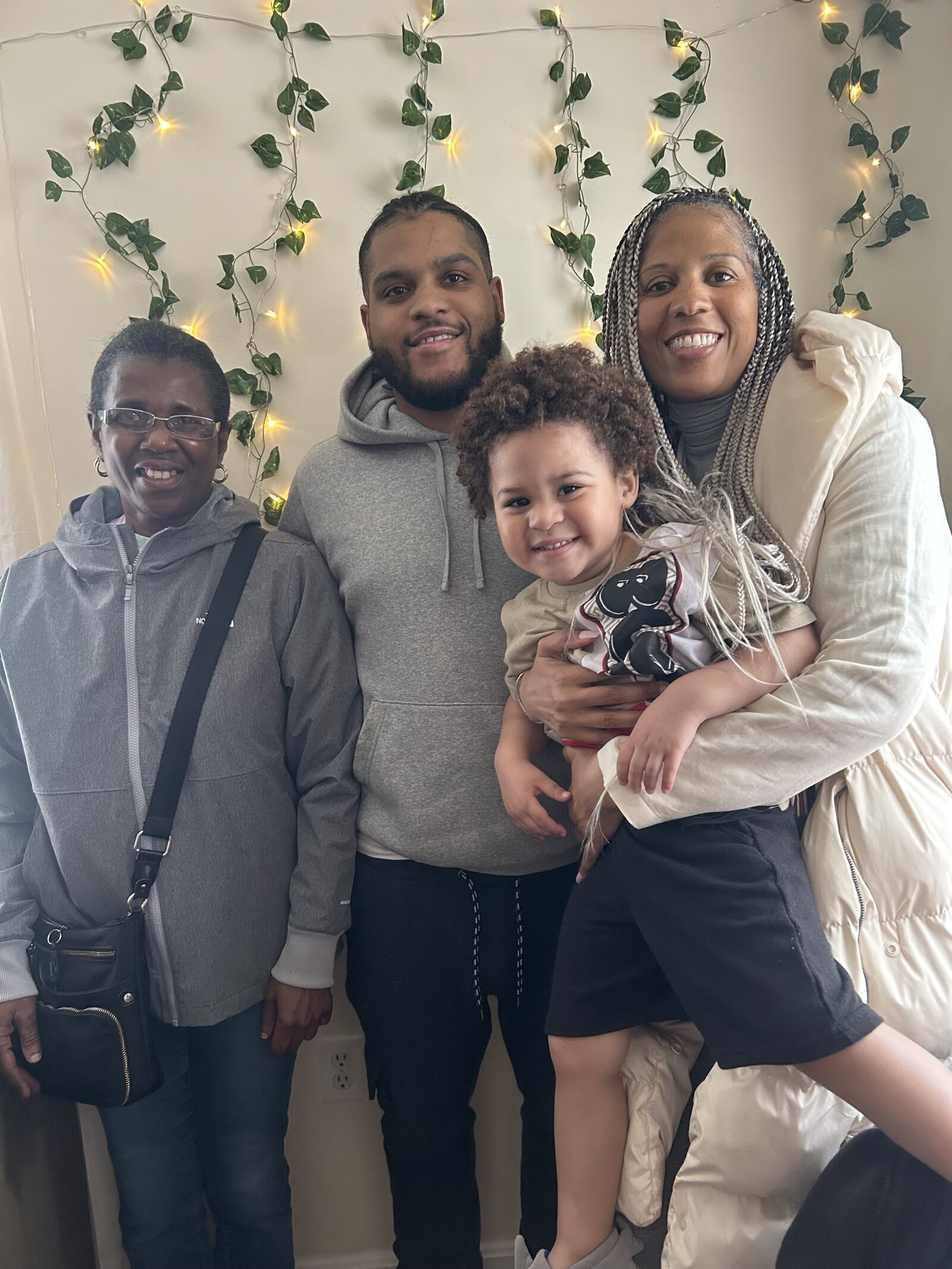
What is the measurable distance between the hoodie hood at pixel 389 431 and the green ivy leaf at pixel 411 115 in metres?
0.50

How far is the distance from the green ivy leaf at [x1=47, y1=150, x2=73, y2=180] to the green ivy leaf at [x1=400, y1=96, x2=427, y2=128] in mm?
679

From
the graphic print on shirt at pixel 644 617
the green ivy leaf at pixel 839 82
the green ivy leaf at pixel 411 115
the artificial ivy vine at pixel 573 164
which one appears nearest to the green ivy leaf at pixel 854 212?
the green ivy leaf at pixel 839 82

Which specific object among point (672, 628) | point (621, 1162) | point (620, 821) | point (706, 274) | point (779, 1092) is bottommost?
point (621, 1162)

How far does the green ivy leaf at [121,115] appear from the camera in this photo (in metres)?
1.72

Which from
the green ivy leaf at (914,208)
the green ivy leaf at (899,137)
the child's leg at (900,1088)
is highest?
the green ivy leaf at (899,137)

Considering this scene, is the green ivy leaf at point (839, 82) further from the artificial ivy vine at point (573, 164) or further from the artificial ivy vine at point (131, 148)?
the artificial ivy vine at point (131, 148)

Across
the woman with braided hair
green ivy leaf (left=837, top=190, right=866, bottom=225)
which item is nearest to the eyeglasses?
the woman with braided hair

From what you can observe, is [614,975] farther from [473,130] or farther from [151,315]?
[473,130]

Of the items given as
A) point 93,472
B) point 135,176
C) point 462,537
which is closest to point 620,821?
point 462,537

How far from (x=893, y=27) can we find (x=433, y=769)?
179 cm

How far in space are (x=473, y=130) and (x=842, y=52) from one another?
80 centimetres

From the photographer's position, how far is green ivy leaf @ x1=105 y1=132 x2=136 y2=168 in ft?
5.64

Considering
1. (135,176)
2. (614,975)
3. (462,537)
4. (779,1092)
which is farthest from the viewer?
(135,176)

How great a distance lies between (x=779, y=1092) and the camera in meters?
1.06
